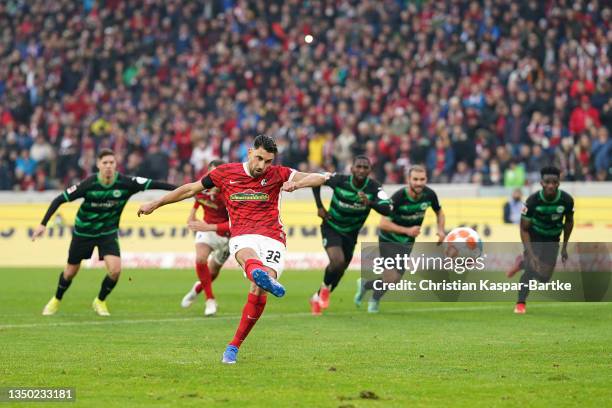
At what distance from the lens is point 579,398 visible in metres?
8.48

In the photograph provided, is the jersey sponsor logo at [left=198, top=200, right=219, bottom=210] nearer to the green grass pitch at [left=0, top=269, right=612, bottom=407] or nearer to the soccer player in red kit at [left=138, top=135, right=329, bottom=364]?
the green grass pitch at [left=0, top=269, right=612, bottom=407]

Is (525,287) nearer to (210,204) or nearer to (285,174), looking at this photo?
(210,204)

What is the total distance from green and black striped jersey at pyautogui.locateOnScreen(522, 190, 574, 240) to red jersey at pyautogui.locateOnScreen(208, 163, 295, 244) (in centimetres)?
634

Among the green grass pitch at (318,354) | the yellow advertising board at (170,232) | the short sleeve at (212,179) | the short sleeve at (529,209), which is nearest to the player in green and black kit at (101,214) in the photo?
the green grass pitch at (318,354)

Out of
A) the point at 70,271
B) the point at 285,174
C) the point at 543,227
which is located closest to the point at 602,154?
the point at 543,227

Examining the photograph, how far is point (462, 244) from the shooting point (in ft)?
56.9

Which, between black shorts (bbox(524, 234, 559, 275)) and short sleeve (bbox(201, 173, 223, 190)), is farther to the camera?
black shorts (bbox(524, 234, 559, 275))

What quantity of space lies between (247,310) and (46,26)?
92.3 feet

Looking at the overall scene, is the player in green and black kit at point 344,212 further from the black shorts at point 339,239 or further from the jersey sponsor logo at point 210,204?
the jersey sponsor logo at point 210,204

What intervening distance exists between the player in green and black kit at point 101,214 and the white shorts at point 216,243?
1522 mm

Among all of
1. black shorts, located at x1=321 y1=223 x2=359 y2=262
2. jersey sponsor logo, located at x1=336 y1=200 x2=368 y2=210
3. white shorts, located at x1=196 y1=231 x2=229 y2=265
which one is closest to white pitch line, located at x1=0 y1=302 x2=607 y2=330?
black shorts, located at x1=321 y1=223 x2=359 y2=262

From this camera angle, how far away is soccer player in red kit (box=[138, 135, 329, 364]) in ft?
34.4

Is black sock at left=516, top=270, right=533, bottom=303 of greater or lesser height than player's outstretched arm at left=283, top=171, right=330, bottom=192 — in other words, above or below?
below

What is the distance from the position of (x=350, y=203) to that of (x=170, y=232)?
1046 centimetres
